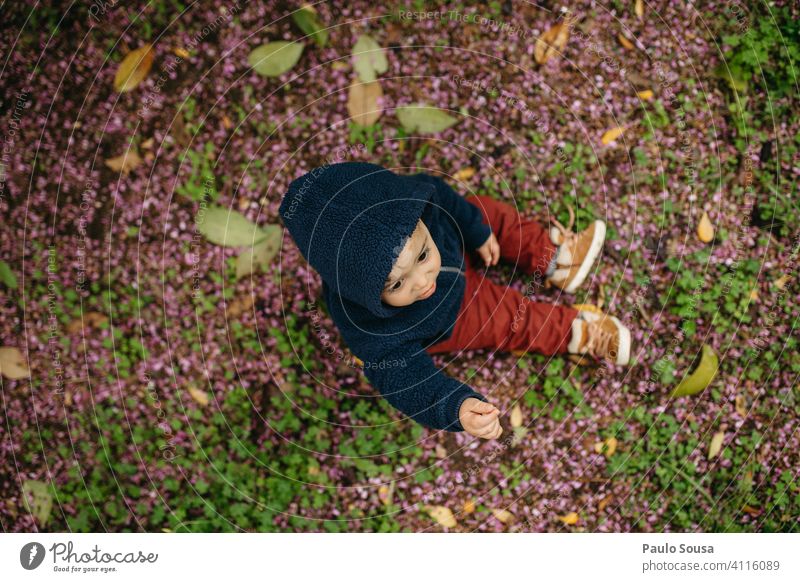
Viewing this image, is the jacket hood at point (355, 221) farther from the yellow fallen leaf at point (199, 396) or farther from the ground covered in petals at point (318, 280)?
the yellow fallen leaf at point (199, 396)

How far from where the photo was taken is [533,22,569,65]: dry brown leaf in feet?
5.39

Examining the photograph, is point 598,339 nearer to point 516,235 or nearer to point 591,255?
point 591,255

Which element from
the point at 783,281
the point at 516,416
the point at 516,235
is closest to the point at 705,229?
the point at 783,281

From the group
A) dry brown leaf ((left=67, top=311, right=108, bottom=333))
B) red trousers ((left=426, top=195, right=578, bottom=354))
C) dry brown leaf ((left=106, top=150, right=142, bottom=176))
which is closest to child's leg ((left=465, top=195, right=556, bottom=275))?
red trousers ((left=426, top=195, right=578, bottom=354))

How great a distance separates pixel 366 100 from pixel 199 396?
1054mm

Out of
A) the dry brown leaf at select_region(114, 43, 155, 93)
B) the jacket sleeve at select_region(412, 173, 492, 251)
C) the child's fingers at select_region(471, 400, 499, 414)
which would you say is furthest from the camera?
the dry brown leaf at select_region(114, 43, 155, 93)

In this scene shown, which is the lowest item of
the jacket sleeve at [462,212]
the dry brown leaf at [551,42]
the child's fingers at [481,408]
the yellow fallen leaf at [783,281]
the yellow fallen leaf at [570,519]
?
the yellow fallen leaf at [570,519]

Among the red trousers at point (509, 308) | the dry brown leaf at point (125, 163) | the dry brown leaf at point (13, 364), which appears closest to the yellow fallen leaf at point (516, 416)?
the red trousers at point (509, 308)

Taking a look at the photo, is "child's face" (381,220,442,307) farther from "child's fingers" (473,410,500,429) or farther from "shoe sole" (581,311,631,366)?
"shoe sole" (581,311,631,366)

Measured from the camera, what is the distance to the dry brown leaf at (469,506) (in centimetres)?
163

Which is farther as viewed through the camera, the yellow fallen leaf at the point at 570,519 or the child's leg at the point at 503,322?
the yellow fallen leaf at the point at 570,519

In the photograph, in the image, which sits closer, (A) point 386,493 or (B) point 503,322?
(B) point 503,322

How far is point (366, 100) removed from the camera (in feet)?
5.41

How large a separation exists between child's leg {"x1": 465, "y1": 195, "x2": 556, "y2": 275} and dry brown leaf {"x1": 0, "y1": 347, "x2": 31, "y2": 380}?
1446 millimetres
